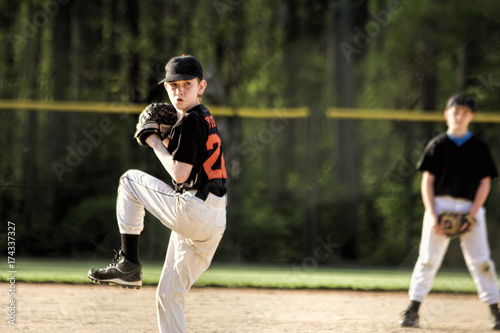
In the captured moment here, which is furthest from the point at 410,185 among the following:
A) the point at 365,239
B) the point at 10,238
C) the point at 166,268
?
the point at 166,268

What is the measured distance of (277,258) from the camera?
44.5ft

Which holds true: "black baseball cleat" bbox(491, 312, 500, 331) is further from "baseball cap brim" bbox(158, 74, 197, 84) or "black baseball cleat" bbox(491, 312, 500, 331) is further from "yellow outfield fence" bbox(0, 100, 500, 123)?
"yellow outfield fence" bbox(0, 100, 500, 123)

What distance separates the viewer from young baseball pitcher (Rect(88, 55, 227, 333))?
4.37m

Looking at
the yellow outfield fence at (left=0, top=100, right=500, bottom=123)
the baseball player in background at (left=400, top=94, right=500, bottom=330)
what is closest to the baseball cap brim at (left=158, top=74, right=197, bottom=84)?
the baseball player in background at (left=400, top=94, right=500, bottom=330)

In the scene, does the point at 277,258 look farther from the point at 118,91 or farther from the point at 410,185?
the point at 118,91

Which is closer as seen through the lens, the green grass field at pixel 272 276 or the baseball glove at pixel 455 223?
the baseball glove at pixel 455 223

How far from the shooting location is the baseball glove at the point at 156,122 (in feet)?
14.4

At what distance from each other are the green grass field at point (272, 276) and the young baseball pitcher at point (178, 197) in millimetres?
4669

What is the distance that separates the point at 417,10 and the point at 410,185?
720 cm

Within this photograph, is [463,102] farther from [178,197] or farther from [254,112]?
[254,112]

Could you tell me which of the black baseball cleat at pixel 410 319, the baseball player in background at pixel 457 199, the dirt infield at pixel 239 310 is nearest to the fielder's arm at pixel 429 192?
the baseball player in background at pixel 457 199

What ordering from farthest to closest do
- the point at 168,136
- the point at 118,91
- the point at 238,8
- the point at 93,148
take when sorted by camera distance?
the point at 238,8 < the point at 118,91 < the point at 93,148 < the point at 168,136

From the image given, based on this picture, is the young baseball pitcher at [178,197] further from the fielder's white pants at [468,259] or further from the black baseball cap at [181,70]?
the fielder's white pants at [468,259]

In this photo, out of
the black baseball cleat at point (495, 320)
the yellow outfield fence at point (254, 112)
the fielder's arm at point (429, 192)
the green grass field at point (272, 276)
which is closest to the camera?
the black baseball cleat at point (495, 320)
